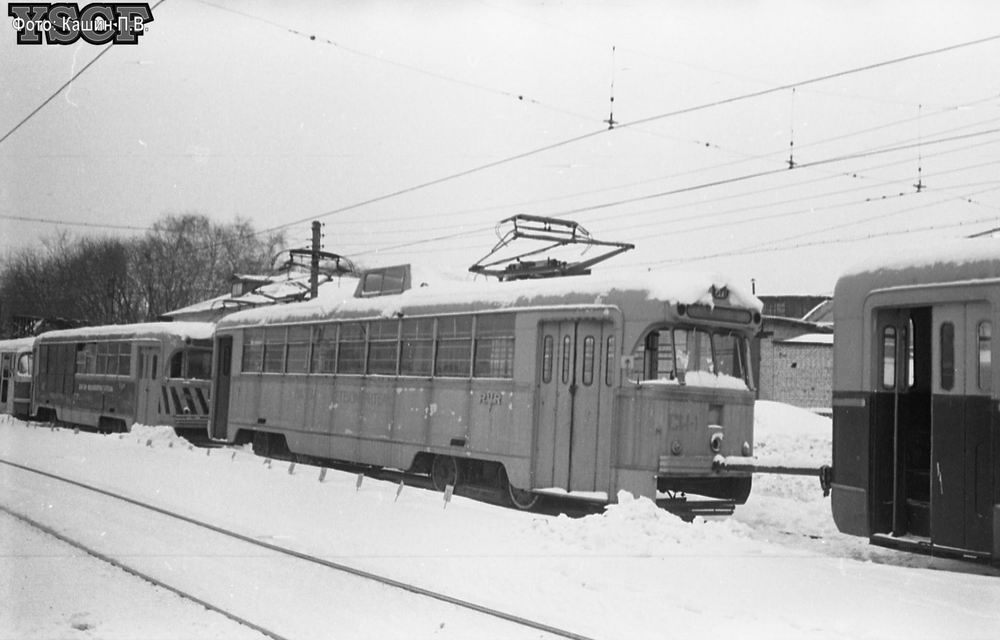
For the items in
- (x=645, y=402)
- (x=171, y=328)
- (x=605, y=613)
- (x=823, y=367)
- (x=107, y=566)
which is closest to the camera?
(x=605, y=613)

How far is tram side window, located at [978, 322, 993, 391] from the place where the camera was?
343 inches

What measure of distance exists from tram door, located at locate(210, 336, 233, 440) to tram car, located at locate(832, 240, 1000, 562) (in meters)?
14.2

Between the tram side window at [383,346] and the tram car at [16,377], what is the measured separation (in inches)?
828

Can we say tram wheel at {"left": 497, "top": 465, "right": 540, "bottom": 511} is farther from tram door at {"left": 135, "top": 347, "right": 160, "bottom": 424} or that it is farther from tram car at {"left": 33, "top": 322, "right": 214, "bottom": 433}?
tram door at {"left": 135, "top": 347, "right": 160, "bottom": 424}

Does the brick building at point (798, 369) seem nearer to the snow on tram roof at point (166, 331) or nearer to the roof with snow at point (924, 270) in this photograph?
the snow on tram roof at point (166, 331)

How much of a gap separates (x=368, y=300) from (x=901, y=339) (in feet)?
29.2

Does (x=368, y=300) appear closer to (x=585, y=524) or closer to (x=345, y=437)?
(x=345, y=437)

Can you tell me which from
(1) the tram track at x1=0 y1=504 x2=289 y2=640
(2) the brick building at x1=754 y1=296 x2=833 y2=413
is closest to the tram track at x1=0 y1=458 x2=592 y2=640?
(1) the tram track at x1=0 y1=504 x2=289 y2=640

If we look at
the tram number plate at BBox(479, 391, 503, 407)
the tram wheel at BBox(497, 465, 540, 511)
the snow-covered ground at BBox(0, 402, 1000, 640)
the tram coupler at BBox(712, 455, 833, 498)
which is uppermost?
the tram number plate at BBox(479, 391, 503, 407)

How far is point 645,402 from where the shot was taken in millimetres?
11492

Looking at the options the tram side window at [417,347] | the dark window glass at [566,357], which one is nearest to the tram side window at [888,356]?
the dark window glass at [566,357]

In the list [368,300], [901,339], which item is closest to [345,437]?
[368,300]

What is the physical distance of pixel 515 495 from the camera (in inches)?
510

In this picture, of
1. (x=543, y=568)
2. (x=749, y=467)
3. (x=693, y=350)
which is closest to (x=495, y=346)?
(x=693, y=350)
